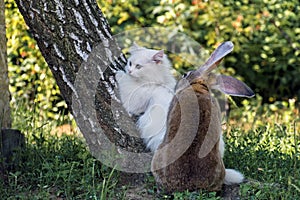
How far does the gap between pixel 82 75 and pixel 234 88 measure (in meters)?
1.06

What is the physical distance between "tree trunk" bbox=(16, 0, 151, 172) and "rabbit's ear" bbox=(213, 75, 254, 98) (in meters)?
0.81

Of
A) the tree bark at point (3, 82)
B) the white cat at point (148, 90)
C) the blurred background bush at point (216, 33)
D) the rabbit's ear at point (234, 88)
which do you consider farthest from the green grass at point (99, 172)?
the blurred background bush at point (216, 33)

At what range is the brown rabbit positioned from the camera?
3.31 meters

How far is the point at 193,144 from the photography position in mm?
3301

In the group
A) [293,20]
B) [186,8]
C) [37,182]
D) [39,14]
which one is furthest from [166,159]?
[293,20]

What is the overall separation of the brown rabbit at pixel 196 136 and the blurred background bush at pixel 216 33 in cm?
335

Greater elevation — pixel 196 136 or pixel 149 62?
pixel 149 62

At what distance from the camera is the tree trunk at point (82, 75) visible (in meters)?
3.79

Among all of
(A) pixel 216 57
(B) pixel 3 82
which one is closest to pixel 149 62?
(B) pixel 3 82

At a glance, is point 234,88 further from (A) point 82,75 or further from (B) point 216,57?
(A) point 82,75

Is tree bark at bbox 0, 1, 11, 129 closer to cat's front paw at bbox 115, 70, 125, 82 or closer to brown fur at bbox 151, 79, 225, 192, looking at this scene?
cat's front paw at bbox 115, 70, 125, 82

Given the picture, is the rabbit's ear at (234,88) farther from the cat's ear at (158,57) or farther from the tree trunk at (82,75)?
the cat's ear at (158,57)

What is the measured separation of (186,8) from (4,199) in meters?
4.78

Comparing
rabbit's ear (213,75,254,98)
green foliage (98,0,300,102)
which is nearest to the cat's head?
rabbit's ear (213,75,254,98)
